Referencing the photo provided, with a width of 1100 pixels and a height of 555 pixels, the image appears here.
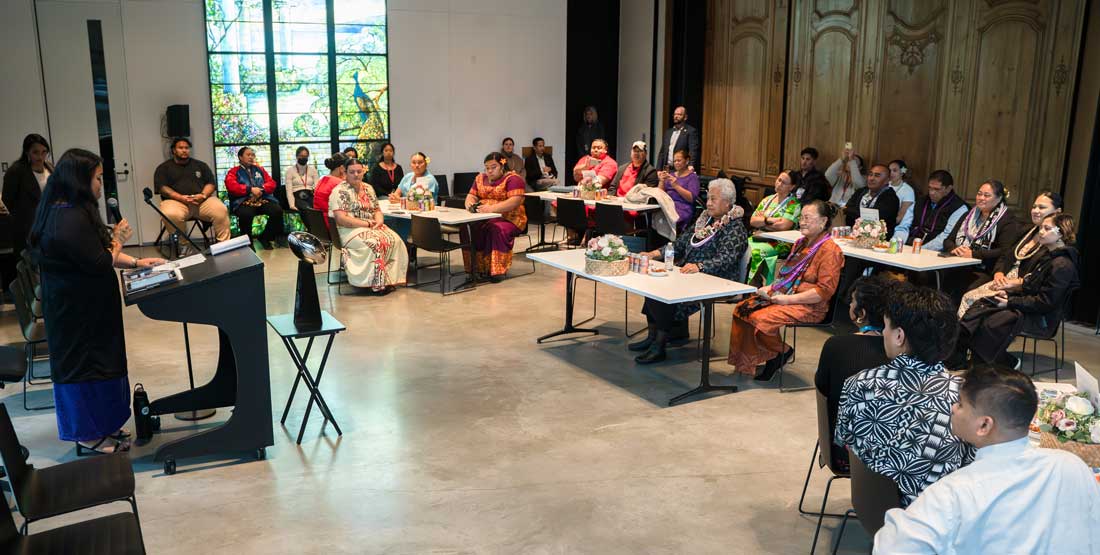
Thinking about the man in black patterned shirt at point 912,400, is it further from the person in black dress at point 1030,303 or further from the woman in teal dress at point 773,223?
the woman in teal dress at point 773,223

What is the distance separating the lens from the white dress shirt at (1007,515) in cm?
198

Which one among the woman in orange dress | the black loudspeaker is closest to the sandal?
the woman in orange dress

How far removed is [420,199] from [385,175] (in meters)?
2.18

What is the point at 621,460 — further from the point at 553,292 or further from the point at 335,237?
the point at 335,237

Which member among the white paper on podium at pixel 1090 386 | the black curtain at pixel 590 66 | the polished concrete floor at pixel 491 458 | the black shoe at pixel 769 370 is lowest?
the polished concrete floor at pixel 491 458

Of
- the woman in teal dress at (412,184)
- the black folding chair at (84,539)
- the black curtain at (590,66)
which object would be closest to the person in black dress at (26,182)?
the woman in teal dress at (412,184)

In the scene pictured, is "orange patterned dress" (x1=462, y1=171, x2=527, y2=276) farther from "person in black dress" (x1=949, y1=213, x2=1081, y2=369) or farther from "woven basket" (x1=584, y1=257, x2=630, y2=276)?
"person in black dress" (x1=949, y1=213, x2=1081, y2=369)

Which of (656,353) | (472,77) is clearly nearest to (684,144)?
(472,77)

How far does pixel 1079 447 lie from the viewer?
290 cm

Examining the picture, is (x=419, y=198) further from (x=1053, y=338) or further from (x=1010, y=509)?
(x=1010, y=509)

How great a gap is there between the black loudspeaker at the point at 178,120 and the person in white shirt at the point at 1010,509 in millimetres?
10132

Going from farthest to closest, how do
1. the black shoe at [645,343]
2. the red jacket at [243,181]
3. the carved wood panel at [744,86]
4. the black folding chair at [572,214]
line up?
the carved wood panel at [744,86] < the red jacket at [243,181] < the black folding chair at [572,214] < the black shoe at [645,343]

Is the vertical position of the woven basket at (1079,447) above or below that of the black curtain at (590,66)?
below

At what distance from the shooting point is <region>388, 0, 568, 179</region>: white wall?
1198 centimetres
